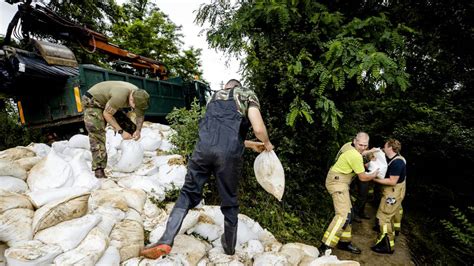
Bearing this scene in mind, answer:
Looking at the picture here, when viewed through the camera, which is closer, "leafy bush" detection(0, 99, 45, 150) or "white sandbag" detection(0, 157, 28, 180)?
"white sandbag" detection(0, 157, 28, 180)

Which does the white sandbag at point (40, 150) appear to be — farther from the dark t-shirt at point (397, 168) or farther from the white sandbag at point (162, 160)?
the dark t-shirt at point (397, 168)

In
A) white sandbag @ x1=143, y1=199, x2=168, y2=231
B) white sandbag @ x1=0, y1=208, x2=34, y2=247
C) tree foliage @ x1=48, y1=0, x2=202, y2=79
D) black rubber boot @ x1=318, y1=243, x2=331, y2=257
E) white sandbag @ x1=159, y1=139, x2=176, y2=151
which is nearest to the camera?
white sandbag @ x1=0, y1=208, x2=34, y2=247

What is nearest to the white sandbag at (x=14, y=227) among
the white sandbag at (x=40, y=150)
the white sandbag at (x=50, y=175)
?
the white sandbag at (x=50, y=175)

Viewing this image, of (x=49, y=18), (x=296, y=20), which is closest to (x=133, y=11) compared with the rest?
(x=49, y=18)

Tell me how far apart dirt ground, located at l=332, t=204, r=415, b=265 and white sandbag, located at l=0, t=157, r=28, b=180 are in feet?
11.3

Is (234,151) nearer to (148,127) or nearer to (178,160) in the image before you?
(178,160)

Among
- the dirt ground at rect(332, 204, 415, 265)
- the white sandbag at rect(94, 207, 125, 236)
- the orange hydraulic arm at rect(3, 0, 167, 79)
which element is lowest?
the dirt ground at rect(332, 204, 415, 265)

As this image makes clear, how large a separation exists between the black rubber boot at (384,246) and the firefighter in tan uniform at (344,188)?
0.28m

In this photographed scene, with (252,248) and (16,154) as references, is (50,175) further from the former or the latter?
(252,248)

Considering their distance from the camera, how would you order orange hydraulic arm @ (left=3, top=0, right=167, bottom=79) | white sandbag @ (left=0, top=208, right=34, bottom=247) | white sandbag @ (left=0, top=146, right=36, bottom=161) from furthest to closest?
orange hydraulic arm @ (left=3, top=0, right=167, bottom=79)
white sandbag @ (left=0, top=146, right=36, bottom=161)
white sandbag @ (left=0, top=208, right=34, bottom=247)

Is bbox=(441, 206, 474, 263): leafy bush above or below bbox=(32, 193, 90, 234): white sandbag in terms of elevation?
below

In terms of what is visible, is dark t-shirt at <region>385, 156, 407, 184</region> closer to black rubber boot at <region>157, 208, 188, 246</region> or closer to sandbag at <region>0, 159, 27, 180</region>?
black rubber boot at <region>157, 208, 188, 246</region>

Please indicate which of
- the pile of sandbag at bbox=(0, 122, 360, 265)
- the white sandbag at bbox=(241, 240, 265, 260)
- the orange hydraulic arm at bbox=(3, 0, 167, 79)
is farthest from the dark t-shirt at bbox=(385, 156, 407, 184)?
the orange hydraulic arm at bbox=(3, 0, 167, 79)

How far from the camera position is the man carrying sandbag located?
3.13 m
